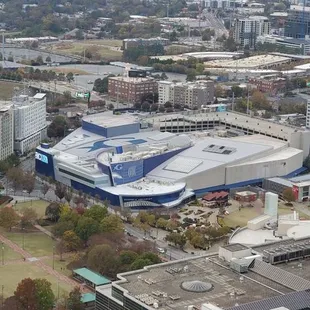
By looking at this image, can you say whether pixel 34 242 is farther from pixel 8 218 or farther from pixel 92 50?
pixel 92 50

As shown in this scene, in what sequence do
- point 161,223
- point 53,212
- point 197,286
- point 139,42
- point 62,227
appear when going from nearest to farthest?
point 197,286, point 62,227, point 161,223, point 53,212, point 139,42

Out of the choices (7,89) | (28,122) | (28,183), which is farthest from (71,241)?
(7,89)

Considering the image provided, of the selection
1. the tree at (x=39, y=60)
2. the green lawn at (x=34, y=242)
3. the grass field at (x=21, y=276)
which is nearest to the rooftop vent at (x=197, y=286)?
the grass field at (x=21, y=276)

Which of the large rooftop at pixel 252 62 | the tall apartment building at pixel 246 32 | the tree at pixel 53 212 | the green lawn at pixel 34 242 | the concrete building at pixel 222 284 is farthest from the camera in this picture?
the tall apartment building at pixel 246 32

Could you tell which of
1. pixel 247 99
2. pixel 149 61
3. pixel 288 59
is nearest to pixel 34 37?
pixel 149 61

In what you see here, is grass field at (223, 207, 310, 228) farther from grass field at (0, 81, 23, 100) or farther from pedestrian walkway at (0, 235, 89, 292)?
grass field at (0, 81, 23, 100)

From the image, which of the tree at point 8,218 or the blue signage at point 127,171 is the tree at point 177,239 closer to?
the tree at point 8,218
